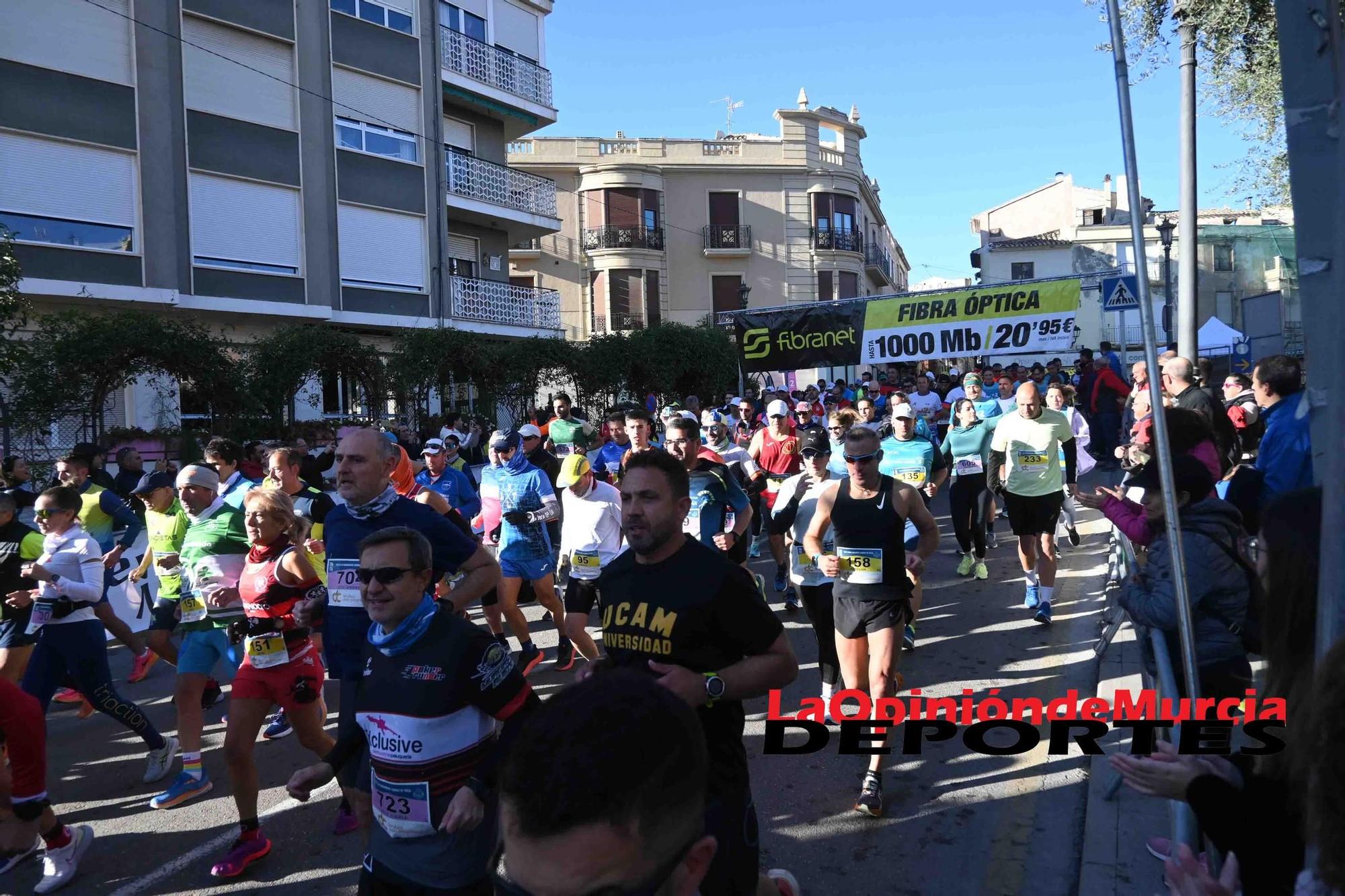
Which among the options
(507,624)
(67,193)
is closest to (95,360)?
(67,193)

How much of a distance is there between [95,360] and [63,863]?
36.8 feet

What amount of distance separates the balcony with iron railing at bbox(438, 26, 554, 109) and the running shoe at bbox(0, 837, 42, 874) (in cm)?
2367

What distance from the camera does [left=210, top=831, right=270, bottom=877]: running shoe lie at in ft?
14.8

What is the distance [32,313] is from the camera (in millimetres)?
13742

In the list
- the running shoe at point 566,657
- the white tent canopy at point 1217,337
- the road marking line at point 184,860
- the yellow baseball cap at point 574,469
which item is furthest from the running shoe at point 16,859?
the white tent canopy at point 1217,337

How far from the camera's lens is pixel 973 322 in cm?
1593

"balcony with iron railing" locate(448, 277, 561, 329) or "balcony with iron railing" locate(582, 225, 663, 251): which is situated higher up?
"balcony with iron railing" locate(582, 225, 663, 251)

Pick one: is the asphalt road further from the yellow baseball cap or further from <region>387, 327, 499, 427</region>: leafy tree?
<region>387, 327, 499, 427</region>: leafy tree

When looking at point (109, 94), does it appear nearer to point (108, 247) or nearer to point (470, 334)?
point (108, 247)

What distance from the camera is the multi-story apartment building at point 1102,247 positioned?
164ft

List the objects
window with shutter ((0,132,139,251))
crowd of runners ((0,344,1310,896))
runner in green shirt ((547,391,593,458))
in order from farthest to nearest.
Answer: window with shutter ((0,132,139,251)) < runner in green shirt ((547,391,593,458)) < crowd of runners ((0,344,1310,896))

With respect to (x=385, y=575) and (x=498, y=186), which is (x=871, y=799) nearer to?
(x=385, y=575)

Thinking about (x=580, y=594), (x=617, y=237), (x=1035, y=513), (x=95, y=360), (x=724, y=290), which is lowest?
(x=580, y=594)

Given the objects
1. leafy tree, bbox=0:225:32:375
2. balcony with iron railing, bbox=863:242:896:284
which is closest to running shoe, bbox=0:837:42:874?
leafy tree, bbox=0:225:32:375
